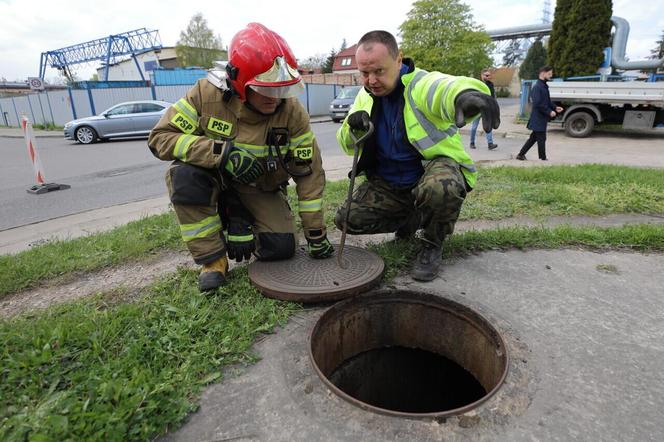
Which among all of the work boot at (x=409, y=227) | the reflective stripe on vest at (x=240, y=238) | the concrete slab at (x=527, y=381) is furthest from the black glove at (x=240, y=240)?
the work boot at (x=409, y=227)

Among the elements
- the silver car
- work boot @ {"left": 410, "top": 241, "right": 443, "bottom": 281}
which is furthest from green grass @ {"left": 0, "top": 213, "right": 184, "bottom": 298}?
the silver car

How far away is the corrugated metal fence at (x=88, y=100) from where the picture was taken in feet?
63.9

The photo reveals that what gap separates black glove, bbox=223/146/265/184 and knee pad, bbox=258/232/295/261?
45cm

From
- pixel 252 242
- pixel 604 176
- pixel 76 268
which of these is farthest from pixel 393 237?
pixel 604 176

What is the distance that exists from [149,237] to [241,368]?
203cm

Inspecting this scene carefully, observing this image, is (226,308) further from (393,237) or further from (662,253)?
(662,253)

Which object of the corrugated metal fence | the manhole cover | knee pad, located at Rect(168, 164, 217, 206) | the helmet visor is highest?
the corrugated metal fence

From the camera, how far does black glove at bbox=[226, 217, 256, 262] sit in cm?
245

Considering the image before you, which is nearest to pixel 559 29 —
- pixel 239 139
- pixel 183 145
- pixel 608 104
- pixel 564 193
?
pixel 608 104

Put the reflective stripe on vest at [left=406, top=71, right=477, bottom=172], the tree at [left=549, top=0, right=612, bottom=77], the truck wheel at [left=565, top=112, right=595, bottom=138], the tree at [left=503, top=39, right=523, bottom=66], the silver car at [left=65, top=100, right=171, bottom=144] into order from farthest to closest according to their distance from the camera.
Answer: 1. the tree at [left=503, top=39, right=523, bottom=66]
2. the tree at [left=549, top=0, right=612, bottom=77]
3. the silver car at [left=65, top=100, right=171, bottom=144]
4. the truck wheel at [left=565, top=112, right=595, bottom=138]
5. the reflective stripe on vest at [left=406, top=71, right=477, bottom=172]

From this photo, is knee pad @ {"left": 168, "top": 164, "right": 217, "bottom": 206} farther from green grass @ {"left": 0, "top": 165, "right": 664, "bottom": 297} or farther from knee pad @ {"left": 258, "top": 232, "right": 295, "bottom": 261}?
green grass @ {"left": 0, "top": 165, "right": 664, "bottom": 297}

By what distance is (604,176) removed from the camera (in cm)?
488

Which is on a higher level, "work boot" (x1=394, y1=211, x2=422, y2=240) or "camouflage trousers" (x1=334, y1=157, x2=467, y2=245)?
"camouflage trousers" (x1=334, y1=157, x2=467, y2=245)

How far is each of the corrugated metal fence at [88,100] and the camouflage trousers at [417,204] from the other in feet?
60.3
